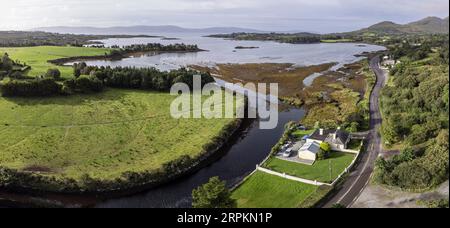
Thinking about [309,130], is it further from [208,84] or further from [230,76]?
[230,76]

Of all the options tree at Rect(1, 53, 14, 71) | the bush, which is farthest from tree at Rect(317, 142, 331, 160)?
tree at Rect(1, 53, 14, 71)

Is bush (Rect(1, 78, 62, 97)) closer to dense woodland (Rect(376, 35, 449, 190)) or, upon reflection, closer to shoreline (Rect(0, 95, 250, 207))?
shoreline (Rect(0, 95, 250, 207))

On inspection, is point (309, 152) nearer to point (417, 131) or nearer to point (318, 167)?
point (318, 167)

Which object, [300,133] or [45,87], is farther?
[45,87]

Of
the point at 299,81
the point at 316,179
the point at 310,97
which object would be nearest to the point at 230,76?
the point at 299,81

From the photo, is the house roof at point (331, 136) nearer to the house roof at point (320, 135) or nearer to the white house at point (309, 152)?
the house roof at point (320, 135)

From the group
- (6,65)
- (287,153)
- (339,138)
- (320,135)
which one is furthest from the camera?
(6,65)

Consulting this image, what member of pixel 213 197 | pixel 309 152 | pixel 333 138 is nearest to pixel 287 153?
pixel 309 152

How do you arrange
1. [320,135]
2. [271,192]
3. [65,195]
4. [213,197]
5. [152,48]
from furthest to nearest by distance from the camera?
[152,48], [320,135], [65,195], [271,192], [213,197]

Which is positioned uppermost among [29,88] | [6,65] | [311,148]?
A: [6,65]
